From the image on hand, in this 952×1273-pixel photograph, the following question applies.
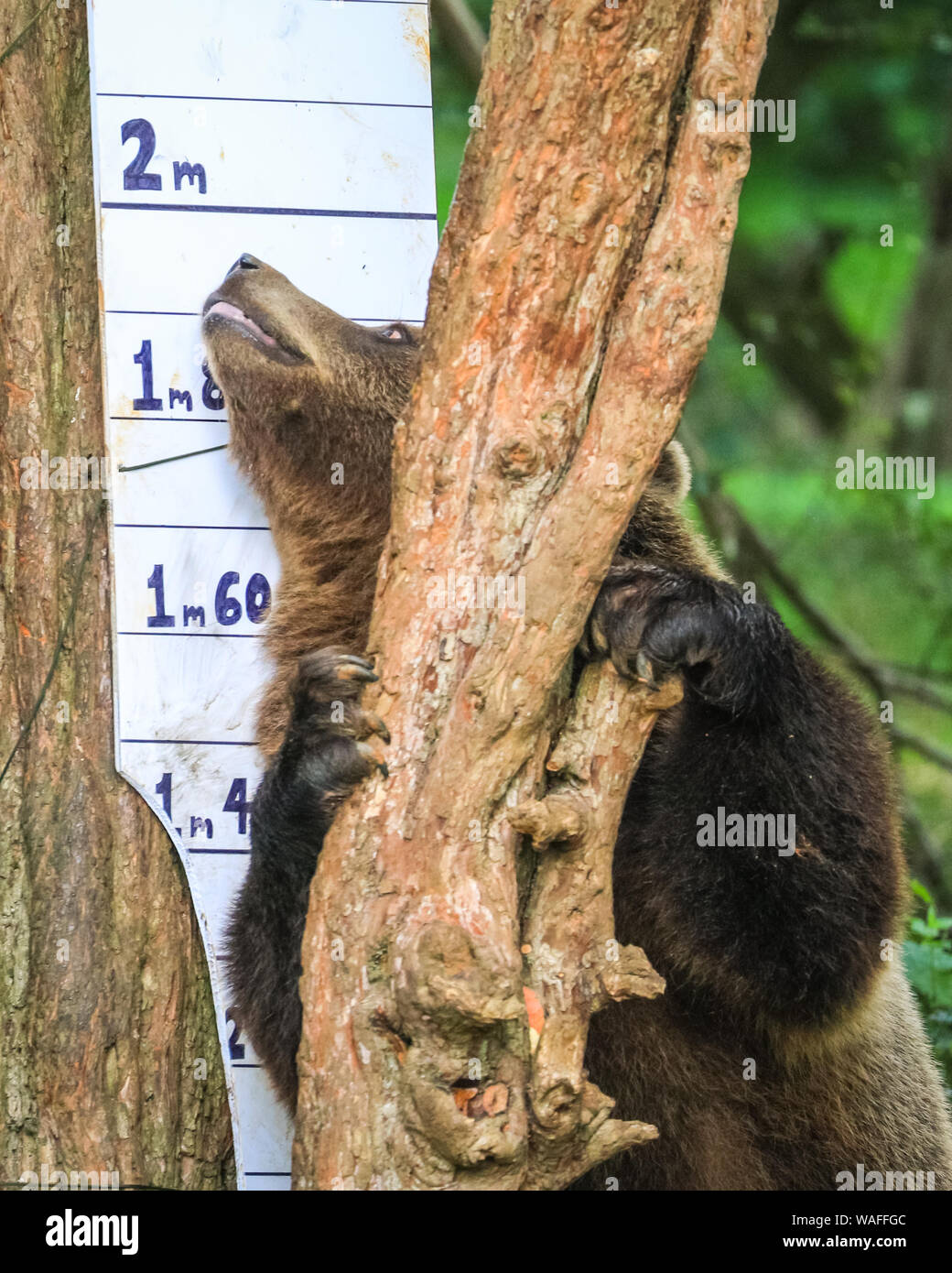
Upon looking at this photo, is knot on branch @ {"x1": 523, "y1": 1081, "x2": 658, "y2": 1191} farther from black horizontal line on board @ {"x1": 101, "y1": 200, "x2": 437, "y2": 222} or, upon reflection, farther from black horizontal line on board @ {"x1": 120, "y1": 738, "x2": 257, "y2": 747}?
black horizontal line on board @ {"x1": 101, "y1": 200, "x2": 437, "y2": 222}

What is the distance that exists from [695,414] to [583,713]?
6366 mm

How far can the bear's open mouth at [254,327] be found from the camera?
4.23m

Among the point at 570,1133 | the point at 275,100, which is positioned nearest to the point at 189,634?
the point at 275,100

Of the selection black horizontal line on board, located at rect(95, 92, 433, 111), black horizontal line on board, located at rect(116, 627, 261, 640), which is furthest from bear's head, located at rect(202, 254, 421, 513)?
black horizontal line on board, located at rect(95, 92, 433, 111)

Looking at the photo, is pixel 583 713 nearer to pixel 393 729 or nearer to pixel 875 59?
pixel 393 729

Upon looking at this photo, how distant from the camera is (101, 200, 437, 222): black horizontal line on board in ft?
14.0

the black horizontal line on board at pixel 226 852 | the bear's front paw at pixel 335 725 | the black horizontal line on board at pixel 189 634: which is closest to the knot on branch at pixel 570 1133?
the bear's front paw at pixel 335 725

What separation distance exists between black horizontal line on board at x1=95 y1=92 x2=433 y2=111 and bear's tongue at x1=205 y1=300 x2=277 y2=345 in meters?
0.65

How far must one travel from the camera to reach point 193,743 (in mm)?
4355

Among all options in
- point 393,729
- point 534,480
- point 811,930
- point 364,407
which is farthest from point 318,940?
point 364,407

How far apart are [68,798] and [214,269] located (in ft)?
5.50
